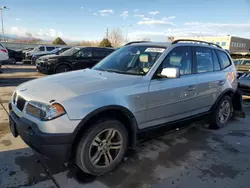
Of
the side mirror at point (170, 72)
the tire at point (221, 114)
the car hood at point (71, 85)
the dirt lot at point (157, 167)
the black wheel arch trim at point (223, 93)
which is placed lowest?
the dirt lot at point (157, 167)

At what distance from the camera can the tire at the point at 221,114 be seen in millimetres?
4703

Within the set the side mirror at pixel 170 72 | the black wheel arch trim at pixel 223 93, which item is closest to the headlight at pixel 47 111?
the side mirror at pixel 170 72

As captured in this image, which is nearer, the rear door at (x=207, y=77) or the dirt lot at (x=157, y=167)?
the dirt lot at (x=157, y=167)

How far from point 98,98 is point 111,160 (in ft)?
3.01

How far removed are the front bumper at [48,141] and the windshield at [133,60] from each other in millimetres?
1477

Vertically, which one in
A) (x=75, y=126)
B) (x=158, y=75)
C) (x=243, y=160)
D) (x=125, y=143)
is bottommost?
(x=243, y=160)

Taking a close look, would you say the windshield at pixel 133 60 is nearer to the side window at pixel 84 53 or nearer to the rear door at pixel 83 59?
the rear door at pixel 83 59

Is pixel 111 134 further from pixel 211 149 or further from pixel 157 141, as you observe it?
pixel 211 149

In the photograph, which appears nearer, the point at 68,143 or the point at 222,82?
the point at 68,143

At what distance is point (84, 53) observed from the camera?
11719 millimetres

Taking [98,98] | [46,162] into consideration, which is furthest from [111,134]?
[46,162]

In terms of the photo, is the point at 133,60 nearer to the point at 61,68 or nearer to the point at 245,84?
the point at 245,84

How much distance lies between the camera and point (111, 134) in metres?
2.92

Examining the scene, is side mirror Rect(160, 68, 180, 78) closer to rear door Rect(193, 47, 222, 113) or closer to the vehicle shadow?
rear door Rect(193, 47, 222, 113)
